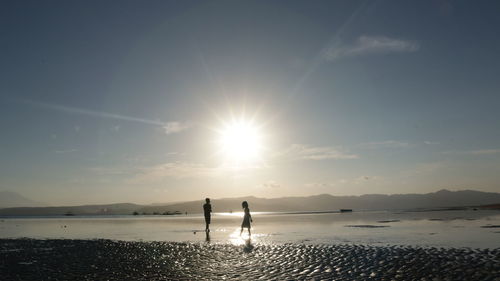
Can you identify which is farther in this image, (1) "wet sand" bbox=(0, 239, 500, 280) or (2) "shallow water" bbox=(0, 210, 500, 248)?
(2) "shallow water" bbox=(0, 210, 500, 248)

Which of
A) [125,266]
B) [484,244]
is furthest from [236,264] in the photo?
[484,244]

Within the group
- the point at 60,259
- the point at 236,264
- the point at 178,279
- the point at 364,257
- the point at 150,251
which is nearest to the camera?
the point at 178,279

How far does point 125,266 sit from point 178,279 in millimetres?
4628

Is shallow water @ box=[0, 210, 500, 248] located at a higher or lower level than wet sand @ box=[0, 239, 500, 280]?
lower

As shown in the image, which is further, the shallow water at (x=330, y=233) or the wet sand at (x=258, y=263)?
the shallow water at (x=330, y=233)

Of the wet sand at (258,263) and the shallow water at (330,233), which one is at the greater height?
the wet sand at (258,263)

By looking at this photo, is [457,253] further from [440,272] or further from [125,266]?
[125,266]

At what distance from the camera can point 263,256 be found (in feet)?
62.7

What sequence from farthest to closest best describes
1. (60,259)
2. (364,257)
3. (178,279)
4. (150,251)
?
(150,251)
(60,259)
(364,257)
(178,279)

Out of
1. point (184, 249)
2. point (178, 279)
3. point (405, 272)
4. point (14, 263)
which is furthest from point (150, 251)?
point (405, 272)

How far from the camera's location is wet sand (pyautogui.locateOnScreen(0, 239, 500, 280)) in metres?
14.1

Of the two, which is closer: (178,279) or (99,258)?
(178,279)

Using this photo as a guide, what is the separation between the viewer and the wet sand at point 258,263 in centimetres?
1405

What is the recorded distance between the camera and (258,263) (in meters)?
16.9
